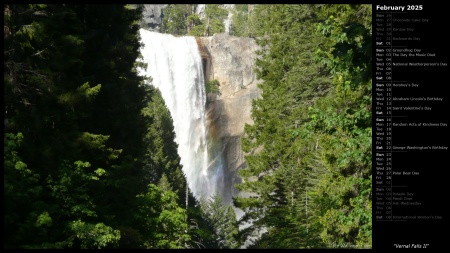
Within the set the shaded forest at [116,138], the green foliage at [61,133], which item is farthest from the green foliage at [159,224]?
the green foliage at [61,133]

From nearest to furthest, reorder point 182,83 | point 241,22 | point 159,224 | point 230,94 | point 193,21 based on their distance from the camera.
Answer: point 159,224 < point 230,94 < point 182,83 < point 193,21 < point 241,22

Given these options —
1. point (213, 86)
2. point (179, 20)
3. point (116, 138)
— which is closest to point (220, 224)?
point (213, 86)

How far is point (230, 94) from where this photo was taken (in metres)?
72.6

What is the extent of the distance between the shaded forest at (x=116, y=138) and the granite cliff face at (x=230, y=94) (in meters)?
39.6

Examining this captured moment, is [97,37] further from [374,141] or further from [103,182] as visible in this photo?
[374,141]

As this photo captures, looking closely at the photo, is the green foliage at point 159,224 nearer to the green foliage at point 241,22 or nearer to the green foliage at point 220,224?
the green foliage at point 220,224

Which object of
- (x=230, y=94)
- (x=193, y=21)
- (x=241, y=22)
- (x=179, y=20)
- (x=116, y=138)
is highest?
(x=179, y=20)

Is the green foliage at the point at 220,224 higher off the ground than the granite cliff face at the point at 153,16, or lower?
lower

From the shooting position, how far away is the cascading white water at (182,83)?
72500 millimetres

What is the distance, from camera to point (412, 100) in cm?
949

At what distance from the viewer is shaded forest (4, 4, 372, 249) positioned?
40.8 ft

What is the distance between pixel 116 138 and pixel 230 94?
2115 inches

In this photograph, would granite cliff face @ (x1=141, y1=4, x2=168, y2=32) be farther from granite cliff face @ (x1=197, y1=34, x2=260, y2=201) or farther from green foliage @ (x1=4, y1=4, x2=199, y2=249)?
green foliage @ (x1=4, y1=4, x2=199, y2=249)

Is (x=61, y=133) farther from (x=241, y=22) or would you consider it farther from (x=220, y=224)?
(x=241, y=22)
